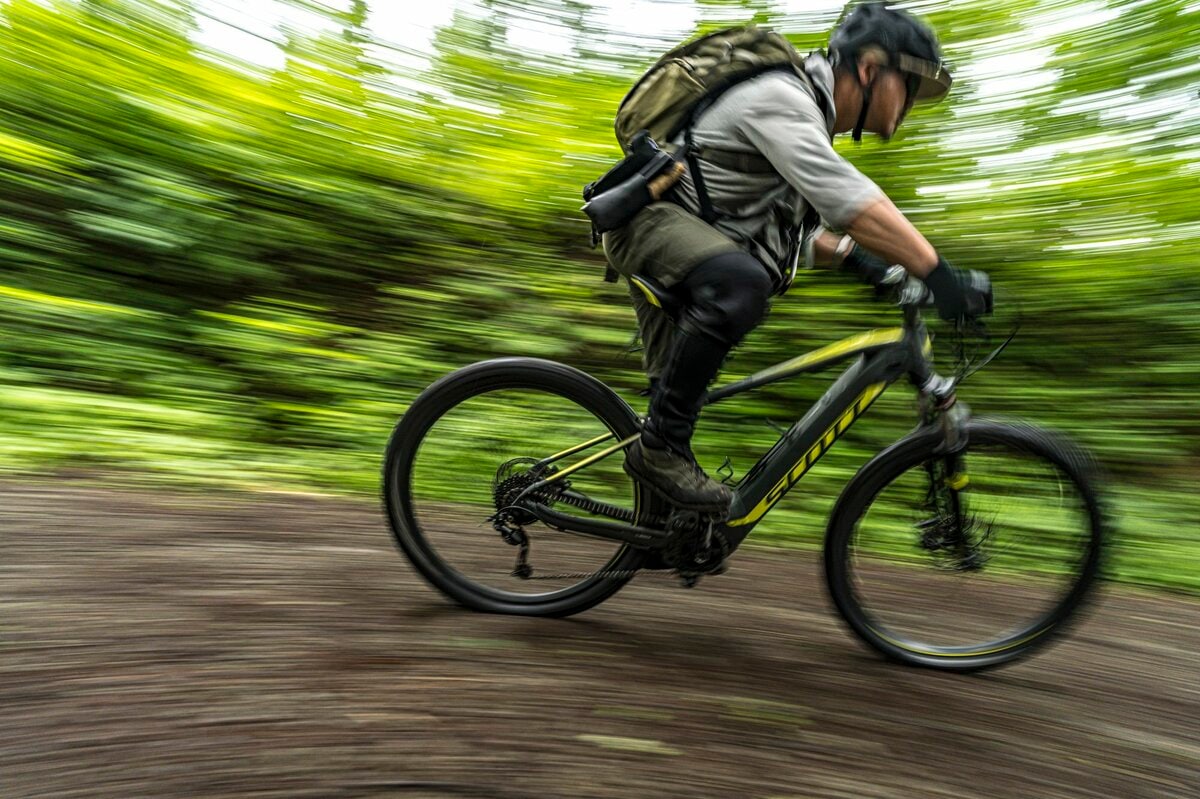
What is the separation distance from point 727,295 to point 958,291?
65cm

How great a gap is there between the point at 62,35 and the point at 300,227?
9.09 feet

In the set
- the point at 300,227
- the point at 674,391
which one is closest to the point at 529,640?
the point at 674,391

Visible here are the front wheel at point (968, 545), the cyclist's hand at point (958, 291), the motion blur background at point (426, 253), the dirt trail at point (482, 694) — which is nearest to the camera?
the dirt trail at point (482, 694)

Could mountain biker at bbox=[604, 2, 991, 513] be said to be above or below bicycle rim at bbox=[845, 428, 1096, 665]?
above

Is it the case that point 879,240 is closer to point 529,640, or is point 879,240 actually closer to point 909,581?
point 909,581

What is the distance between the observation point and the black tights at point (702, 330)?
8.67 feet

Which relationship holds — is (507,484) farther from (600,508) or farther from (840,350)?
(840,350)

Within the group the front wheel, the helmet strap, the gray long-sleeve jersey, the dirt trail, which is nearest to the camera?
the dirt trail

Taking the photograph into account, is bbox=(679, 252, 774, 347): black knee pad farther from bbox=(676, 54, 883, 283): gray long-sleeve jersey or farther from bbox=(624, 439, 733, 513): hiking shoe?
bbox=(624, 439, 733, 513): hiking shoe

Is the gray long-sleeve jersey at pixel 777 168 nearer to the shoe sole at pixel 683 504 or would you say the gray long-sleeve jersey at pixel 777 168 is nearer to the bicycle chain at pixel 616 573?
the shoe sole at pixel 683 504

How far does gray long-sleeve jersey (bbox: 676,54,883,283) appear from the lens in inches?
97.7

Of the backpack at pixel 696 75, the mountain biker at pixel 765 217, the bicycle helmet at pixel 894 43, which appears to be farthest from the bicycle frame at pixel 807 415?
the backpack at pixel 696 75

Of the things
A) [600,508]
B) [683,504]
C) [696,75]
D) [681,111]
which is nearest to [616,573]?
[600,508]

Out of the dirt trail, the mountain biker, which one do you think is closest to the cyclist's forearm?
the mountain biker
